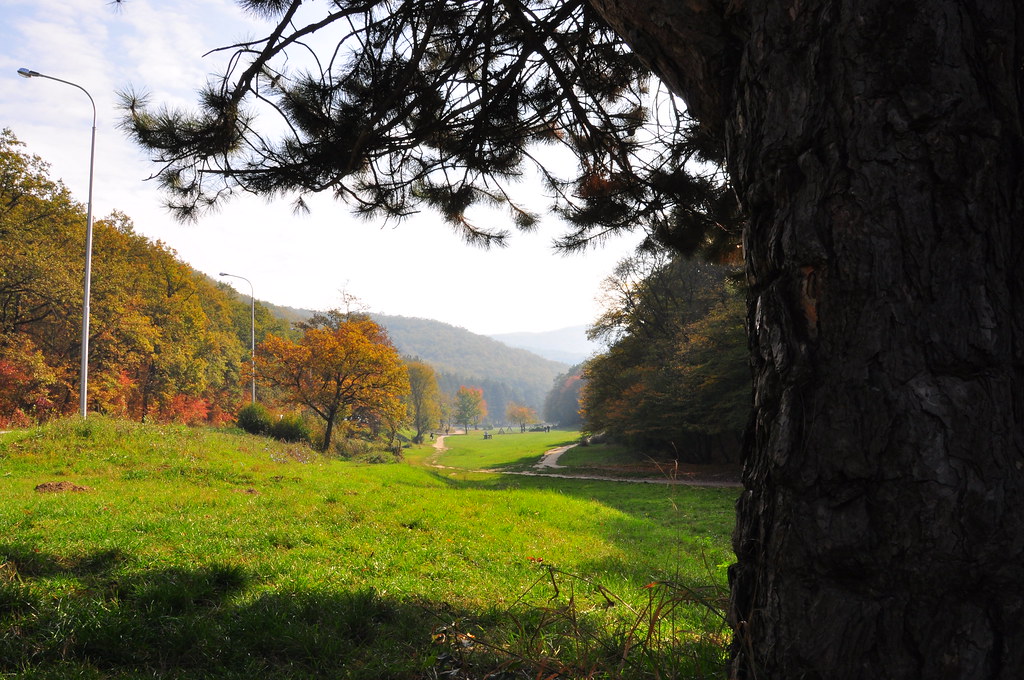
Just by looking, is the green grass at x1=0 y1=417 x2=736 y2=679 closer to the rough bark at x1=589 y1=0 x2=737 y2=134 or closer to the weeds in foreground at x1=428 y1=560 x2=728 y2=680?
the weeds in foreground at x1=428 y1=560 x2=728 y2=680

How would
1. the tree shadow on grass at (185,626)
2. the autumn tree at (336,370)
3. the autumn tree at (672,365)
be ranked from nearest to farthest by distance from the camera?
the tree shadow on grass at (185,626) → the autumn tree at (672,365) → the autumn tree at (336,370)

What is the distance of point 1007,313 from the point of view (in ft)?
4.84

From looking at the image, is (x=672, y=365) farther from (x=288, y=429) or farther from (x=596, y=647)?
(x=596, y=647)

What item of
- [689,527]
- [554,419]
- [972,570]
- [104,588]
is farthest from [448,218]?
[554,419]

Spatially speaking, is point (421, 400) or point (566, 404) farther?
point (566, 404)

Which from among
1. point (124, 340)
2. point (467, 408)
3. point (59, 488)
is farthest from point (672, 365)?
point (467, 408)

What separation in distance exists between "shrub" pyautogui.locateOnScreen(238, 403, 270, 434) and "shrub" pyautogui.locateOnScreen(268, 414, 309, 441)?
328mm

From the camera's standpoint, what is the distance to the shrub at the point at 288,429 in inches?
973

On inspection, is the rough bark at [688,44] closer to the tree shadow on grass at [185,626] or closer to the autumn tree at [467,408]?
the tree shadow on grass at [185,626]

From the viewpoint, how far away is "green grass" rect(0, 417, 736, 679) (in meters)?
2.61

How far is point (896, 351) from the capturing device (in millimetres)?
1494

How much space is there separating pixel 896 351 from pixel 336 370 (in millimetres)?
27019

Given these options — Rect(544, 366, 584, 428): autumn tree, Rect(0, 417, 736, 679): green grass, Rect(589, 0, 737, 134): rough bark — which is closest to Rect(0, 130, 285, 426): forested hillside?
Rect(0, 417, 736, 679): green grass

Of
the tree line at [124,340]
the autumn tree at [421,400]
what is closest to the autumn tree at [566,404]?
the autumn tree at [421,400]
